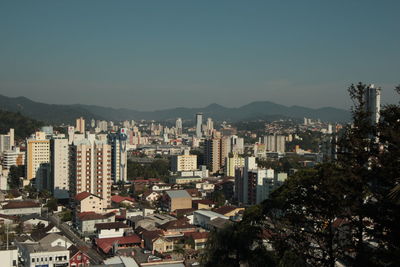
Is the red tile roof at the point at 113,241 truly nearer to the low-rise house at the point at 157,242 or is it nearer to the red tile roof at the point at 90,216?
the low-rise house at the point at 157,242

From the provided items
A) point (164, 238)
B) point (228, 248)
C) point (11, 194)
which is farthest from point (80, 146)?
point (228, 248)

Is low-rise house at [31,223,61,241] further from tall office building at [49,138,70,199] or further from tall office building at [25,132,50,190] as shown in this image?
tall office building at [25,132,50,190]

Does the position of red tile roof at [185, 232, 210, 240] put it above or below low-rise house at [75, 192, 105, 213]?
below

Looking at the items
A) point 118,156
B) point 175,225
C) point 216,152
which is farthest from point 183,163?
point 175,225

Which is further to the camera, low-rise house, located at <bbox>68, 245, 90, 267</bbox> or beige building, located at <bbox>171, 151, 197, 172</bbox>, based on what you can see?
beige building, located at <bbox>171, 151, 197, 172</bbox>

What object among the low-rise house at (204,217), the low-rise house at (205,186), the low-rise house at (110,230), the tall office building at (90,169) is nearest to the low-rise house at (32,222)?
the low-rise house at (110,230)

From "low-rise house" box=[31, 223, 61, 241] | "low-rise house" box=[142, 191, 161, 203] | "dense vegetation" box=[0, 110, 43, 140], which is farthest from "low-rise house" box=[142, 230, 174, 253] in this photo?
"dense vegetation" box=[0, 110, 43, 140]
